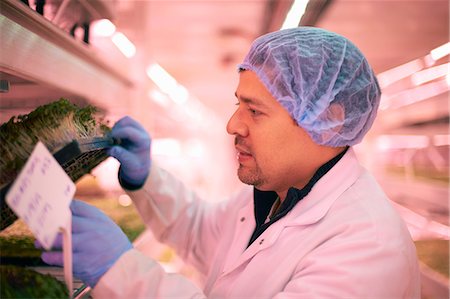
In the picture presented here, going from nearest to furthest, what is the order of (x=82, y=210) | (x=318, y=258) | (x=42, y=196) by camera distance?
(x=42, y=196) → (x=82, y=210) → (x=318, y=258)

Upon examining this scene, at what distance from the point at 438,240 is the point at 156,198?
298cm

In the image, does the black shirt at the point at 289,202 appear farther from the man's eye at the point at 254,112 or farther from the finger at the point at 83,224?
the finger at the point at 83,224

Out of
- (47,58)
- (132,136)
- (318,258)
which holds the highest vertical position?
(47,58)

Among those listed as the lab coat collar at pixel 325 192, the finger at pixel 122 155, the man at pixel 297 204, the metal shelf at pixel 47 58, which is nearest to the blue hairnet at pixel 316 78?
the man at pixel 297 204

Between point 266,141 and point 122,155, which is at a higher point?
point 122,155

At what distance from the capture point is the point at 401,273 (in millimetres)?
1305

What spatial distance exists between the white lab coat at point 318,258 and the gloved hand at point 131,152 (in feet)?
1.60

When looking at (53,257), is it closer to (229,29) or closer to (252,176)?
(252,176)

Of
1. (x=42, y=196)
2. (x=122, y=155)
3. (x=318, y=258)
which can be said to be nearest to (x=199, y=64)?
(x=122, y=155)

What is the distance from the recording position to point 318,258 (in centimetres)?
127

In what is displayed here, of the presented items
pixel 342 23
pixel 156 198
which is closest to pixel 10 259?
pixel 156 198

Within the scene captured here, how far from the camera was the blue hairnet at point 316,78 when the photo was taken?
146 centimetres

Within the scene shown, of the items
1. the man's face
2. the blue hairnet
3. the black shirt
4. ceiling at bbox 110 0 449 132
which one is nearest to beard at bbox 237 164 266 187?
the man's face

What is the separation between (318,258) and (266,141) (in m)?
0.45
